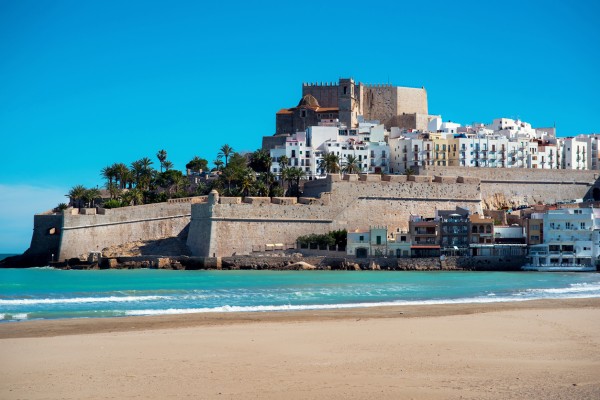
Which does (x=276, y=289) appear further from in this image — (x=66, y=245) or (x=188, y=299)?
(x=66, y=245)

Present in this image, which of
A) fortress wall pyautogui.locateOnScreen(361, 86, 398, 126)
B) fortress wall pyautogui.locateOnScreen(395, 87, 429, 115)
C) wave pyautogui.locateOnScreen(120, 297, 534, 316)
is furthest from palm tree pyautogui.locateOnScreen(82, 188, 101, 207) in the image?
wave pyautogui.locateOnScreen(120, 297, 534, 316)

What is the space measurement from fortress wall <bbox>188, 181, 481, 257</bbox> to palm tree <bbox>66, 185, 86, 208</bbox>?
9645mm

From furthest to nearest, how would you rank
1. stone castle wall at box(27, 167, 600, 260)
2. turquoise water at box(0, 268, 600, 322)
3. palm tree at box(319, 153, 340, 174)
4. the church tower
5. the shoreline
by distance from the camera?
the church tower < palm tree at box(319, 153, 340, 174) < stone castle wall at box(27, 167, 600, 260) < turquoise water at box(0, 268, 600, 322) < the shoreline

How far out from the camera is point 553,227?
139ft

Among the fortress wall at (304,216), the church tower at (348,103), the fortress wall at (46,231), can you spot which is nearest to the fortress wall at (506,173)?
the fortress wall at (304,216)

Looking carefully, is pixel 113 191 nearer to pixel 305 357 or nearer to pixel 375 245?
pixel 375 245

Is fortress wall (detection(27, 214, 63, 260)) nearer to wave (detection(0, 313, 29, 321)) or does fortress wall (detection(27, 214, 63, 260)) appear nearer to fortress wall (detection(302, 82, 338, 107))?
fortress wall (detection(302, 82, 338, 107))

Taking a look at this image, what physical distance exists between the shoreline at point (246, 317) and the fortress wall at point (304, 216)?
2565 centimetres

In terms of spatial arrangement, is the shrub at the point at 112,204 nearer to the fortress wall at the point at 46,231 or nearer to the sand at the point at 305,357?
the fortress wall at the point at 46,231

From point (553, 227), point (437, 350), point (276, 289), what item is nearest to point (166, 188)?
point (553, 227)

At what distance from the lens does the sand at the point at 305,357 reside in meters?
9.52

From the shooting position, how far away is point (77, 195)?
52.7m

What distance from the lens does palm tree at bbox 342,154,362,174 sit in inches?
2153

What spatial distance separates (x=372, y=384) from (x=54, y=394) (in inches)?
143
